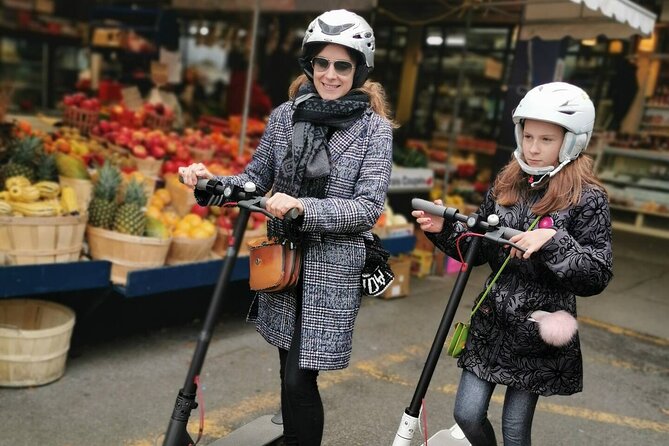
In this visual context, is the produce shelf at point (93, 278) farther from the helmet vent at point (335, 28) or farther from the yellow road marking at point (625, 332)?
the yellow road marking at point (625, 332)

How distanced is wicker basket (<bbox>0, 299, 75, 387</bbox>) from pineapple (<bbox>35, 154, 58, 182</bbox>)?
98 cm

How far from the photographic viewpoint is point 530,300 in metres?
2.52

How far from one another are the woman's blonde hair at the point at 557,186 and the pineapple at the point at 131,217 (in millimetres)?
2680

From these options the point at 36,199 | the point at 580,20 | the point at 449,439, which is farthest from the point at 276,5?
the point at 449,439

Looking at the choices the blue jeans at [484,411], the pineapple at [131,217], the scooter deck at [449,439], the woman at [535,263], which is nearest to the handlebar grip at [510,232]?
the woman at [535,263]

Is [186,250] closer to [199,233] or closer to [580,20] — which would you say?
[199,233]

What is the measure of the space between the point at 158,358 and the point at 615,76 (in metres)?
9.23

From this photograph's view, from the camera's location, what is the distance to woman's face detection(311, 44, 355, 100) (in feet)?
8.61

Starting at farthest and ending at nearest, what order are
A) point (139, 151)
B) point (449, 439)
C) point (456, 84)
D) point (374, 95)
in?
point (456, 84)
point (139, 151)
point (449, 439)
point (374, 95)

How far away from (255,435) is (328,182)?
1576 millimetres

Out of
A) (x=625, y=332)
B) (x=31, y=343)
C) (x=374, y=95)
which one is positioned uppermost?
(x=374, y=95)

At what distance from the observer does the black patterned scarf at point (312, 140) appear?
258 centimetres

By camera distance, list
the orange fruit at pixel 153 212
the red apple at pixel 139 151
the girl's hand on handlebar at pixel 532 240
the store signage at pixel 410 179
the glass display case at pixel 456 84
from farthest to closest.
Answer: the glass display case at pixel 456 84 → the store signage at pixel 410 179 → the red apple at pixel 139 151 → the orange fruit at pixel 153 212 → the girl's hand on handlebar at pixel 532 240

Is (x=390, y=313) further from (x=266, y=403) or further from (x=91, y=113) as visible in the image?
(x=91, y=113)
